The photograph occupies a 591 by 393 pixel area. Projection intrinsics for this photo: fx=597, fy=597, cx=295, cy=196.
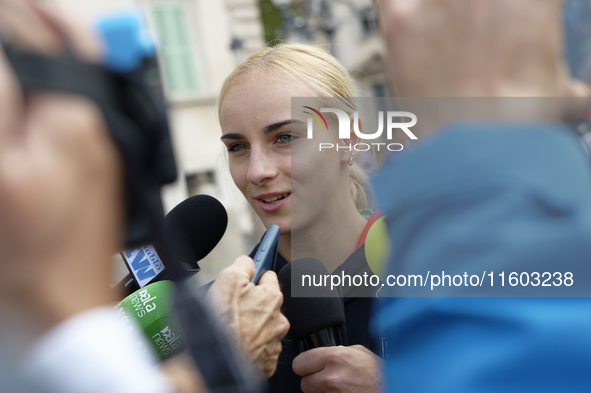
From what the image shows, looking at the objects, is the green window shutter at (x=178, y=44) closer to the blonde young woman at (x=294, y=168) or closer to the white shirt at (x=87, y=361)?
the blonde young woman at (x=294, y=168)

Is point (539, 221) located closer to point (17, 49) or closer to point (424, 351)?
point (424, 351)

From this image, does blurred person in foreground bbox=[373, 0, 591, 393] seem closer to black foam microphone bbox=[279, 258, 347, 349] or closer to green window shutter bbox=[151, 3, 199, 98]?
black foam microphone bbox=[279, 258, 347, 349]

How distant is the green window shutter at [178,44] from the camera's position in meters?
11.3

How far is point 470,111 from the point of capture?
1.75 feet

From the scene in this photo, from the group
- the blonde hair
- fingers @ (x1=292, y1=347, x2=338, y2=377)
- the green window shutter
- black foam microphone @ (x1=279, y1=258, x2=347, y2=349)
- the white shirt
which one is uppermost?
the green window shutter

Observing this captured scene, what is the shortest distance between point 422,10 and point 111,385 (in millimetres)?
413

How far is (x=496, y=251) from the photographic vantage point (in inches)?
19.8

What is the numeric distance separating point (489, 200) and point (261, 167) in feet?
3.05

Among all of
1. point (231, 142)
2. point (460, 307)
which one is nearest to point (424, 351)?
point (460, 307)

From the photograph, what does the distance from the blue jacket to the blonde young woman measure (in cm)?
73

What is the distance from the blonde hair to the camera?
1.43 meters

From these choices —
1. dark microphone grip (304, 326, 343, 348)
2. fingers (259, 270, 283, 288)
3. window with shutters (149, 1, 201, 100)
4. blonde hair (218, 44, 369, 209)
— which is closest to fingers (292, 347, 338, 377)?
dark microphone grip (304, 326, 343, 348)

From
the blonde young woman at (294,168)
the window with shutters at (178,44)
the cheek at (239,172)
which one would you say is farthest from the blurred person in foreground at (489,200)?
the window with shutters at (178,44)

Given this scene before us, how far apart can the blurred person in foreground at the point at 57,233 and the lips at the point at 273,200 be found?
36.2 inches
